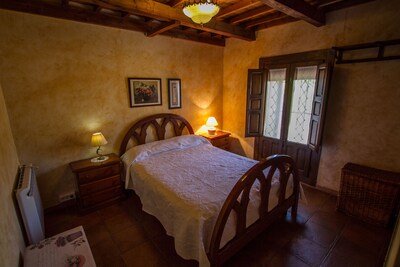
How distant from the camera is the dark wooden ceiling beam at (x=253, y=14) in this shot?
2677mm

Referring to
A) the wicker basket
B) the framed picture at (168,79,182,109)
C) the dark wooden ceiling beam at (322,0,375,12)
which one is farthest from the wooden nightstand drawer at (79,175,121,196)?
the dark wooden ceiling beam at (322,0,375,12)

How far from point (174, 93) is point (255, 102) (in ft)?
5.07

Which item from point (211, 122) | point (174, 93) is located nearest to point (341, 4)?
point (211, 122)

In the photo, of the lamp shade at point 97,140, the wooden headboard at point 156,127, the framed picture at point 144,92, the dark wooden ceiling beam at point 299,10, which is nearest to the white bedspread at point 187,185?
the wooden headboard at point 156,127

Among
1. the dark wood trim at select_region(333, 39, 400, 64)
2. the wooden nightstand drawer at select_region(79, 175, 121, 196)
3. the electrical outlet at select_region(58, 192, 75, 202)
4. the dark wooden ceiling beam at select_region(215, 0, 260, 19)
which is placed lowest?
the electrical outlet at select_region(58, 192, 75, 202)

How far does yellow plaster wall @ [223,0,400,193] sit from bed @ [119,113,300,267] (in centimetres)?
111

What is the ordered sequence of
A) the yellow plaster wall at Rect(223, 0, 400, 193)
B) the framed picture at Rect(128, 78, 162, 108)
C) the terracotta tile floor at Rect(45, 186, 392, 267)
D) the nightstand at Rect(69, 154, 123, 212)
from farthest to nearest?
the framed picture at Rect(128, 78, 162, 108)
the nightstand at Rect(69, 154, 123, 212)
the yellow plaster wall at Rect(223, 0, 400, 193)
the terracotta tile floor at Rect(45, 186, 392, 267)

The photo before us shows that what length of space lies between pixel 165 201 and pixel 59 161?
171 cm

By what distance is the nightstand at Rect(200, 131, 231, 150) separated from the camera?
3.80 m

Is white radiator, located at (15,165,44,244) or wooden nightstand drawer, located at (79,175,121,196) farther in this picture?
wooden nightstand drawer, located at (79,175,121,196)

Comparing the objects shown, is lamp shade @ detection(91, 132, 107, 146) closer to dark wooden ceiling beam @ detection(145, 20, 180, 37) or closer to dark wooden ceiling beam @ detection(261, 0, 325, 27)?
dark wooden ceiling beam @ detection(145, 20, 180, 37)

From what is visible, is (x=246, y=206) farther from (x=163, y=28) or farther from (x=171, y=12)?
(x=163, y=28)

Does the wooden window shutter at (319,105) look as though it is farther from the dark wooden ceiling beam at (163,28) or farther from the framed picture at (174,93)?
the framed picture at (174,93)

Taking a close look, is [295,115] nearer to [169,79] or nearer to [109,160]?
[169,79]
